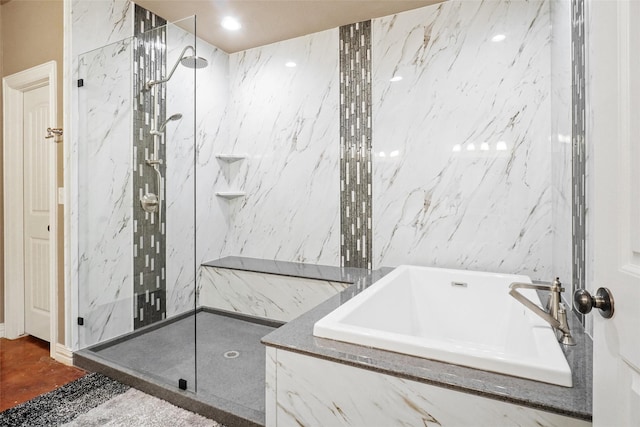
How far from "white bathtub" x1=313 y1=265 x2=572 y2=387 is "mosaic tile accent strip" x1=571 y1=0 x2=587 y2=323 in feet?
1.14

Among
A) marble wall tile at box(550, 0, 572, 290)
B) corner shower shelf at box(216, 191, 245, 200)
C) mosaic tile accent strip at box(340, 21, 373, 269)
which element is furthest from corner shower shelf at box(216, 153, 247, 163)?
marble wall tile at box(550, 0, 572, 290)

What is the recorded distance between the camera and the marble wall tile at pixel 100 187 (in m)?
2.37

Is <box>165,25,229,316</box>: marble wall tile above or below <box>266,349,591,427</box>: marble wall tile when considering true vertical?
above

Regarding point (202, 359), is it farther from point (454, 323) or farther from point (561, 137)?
point (561, 137)

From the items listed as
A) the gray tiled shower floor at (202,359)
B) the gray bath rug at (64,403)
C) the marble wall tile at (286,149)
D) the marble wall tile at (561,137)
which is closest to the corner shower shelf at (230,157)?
the marble wall tile at (286,149)

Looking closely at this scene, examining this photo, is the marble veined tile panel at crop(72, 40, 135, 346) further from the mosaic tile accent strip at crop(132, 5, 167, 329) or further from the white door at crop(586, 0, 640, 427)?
the white door at crop(586, 0, 640, 427)

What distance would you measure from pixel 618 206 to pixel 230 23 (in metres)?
3.09

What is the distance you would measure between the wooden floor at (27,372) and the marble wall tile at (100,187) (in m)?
0.23

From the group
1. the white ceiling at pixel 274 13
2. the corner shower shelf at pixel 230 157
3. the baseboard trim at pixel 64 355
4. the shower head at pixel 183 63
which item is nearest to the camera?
the shower head at pixel 183 63

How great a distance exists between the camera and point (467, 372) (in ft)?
3.74

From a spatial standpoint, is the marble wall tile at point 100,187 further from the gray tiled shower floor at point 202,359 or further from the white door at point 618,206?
the white door at point 618,206

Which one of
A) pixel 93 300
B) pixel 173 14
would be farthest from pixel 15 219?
pixel 173 14

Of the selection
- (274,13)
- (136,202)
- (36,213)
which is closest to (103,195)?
(136,202)

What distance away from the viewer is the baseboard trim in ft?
7.75
